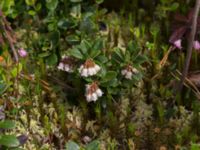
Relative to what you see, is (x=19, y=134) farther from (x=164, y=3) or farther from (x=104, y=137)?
(x=164, y=3)

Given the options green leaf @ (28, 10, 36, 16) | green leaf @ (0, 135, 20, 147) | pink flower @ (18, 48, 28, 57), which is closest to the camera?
green leaf @ (0, 135, 20, 147)

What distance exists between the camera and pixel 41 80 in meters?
2.48

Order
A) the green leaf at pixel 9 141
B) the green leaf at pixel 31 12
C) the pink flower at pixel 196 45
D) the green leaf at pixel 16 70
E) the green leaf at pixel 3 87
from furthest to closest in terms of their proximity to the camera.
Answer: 1. the green leaf at pixel 31 12
2. the pink flower at pixel 196 45
3. the green leaf at pixel 16 70
4. the green leaf at pixel 3 87
5. the green leaf at pixel 9 141

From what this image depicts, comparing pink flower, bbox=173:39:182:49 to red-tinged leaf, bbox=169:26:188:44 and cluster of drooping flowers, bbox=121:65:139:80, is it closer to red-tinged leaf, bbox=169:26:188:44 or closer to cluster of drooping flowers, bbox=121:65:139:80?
red-tinged leaf, bbox=169:26:188:44

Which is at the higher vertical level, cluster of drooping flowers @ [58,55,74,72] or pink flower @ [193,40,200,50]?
pink flower @ [193,40,200,50]

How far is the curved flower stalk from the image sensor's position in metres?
2.38

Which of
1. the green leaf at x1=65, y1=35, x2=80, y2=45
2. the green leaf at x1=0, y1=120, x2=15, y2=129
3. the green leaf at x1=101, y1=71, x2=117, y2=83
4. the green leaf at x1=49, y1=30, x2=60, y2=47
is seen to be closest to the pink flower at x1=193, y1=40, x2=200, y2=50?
the green leaf at x1=101, y1=71, x2=117, y2=83

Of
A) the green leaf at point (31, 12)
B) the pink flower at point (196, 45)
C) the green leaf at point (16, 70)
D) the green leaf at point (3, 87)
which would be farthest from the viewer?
the green leaf at point (31, 12)

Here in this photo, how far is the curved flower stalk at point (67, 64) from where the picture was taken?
2385mm

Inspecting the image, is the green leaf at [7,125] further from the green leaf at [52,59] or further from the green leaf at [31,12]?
the green leaf at [31,12]

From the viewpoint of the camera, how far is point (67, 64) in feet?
7.88

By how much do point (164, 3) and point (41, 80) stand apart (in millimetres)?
912

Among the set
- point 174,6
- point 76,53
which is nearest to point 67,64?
point 76,53

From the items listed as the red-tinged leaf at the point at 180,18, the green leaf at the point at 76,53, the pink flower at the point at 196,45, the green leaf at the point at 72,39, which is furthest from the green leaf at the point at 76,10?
the pink flower at the point at 196,45
